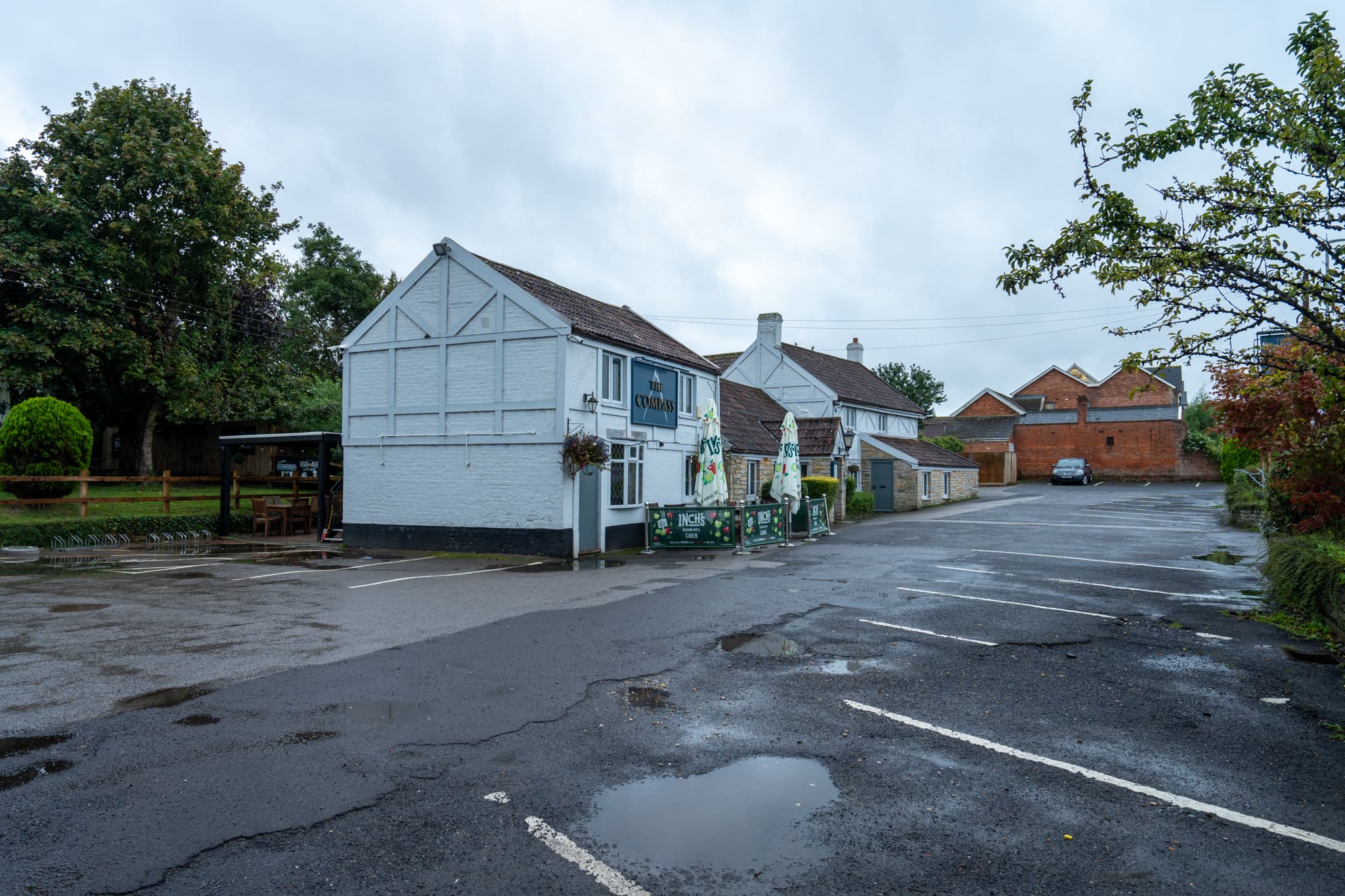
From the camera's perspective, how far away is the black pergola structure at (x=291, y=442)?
68.7 ft

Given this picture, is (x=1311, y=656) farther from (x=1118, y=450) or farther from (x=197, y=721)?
(x=1118, y=450)

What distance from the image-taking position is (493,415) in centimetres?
1828

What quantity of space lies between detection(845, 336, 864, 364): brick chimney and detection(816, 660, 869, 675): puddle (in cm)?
4052

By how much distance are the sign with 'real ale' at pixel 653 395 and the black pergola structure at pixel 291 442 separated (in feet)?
26.8

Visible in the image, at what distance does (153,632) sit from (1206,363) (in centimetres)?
1211

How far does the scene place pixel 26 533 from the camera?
58.7ft

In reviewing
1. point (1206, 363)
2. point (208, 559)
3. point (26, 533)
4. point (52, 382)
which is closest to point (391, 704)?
point (1206, 363)

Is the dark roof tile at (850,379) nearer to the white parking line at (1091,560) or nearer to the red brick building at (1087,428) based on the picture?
the red brick building at (1087,428)

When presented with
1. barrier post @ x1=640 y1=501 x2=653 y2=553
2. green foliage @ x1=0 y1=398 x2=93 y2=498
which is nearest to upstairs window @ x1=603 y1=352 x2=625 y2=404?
barrier post @ x1=640 y1=501 x2=653 y2=553

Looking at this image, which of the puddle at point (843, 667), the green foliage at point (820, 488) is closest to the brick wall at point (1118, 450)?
the green foliage at point (820, 488)

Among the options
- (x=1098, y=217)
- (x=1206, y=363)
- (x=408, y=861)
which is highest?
(x=1098, y=217)

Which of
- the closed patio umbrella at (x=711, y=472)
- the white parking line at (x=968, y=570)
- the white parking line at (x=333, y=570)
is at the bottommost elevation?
the white parking line at (x=333, y=570)

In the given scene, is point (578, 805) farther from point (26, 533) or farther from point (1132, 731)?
point (26, 533)

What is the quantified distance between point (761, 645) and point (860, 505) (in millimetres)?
23744
